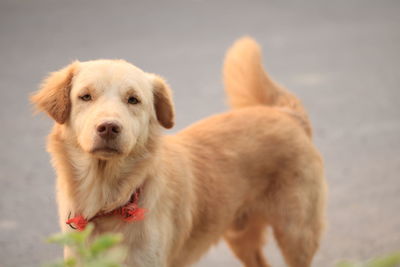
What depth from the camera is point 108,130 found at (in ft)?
10.1

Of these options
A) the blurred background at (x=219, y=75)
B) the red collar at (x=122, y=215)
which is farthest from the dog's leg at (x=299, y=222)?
the red collar at (x=122, y=215)

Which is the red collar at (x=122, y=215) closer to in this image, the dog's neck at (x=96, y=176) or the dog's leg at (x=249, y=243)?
the dog's neck at (x=96, y=176)

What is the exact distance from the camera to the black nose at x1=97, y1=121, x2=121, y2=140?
3059 millimetres

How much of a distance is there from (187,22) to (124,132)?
7530 mm

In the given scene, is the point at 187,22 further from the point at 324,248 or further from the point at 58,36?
the point at 324,248

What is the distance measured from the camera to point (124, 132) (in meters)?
3.11

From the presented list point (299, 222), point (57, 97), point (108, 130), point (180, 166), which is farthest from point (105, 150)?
point (299, 222)

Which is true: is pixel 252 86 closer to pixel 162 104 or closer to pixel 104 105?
pixel 162 104

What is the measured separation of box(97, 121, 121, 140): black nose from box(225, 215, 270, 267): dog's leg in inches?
66.0

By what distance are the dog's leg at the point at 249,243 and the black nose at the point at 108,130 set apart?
1.68 metres

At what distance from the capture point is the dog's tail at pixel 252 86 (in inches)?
189

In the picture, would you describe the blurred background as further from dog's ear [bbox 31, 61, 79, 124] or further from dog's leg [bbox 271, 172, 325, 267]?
dog's ear [bbox 31, 61, 79, 124]

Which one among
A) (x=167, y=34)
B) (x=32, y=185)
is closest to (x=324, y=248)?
(x=32, y=185)

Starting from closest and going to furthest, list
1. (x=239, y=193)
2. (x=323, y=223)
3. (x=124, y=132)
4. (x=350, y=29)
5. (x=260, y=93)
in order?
(x=124, y=132) → (x=239, y=193) → (x=323, y=223) → (x=260, y=93) → (x=350, y=29)
